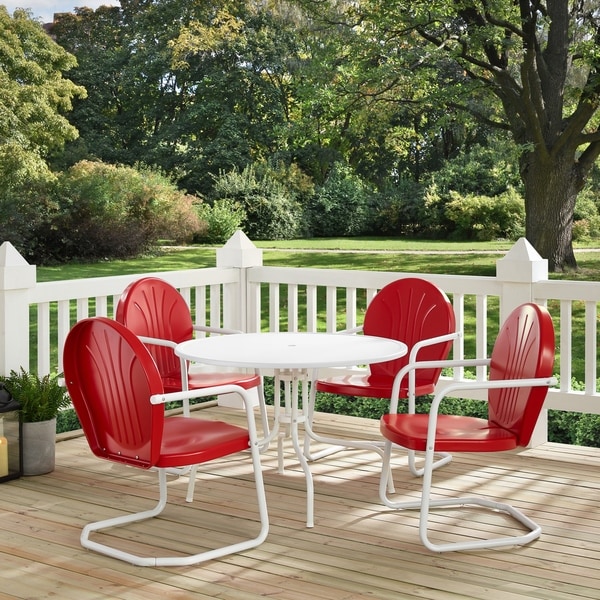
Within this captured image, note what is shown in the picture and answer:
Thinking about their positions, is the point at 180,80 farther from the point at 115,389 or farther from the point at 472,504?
the point at 115,389

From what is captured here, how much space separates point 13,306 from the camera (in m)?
4.59

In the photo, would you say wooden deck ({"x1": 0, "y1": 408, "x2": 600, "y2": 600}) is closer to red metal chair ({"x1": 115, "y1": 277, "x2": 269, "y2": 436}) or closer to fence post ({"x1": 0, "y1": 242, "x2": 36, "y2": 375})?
red metal chair ({"x1": 115, "y1": 277, "x2": 269, "y2": 436})

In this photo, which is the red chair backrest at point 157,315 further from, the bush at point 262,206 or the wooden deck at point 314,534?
the bush at point 262,206

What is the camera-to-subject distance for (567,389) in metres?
4.83

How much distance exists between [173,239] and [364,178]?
6.80 m

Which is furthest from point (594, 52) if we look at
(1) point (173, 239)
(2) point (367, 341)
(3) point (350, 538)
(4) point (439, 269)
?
(3) point (350, 538)

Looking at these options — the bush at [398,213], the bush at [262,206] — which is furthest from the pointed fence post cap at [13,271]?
the bush at [398,213]

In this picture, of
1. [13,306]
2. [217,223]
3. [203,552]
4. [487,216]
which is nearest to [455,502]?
[203,552]

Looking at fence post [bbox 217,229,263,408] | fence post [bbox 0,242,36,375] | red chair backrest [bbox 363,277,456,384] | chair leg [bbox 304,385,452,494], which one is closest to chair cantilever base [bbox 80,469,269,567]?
chair leg [bbox 304,385,452,494]

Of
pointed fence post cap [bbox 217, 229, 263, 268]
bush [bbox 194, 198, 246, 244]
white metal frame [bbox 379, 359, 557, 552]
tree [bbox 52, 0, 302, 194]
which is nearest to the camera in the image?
white metal frame [bbox 379, 359, 557, 552]

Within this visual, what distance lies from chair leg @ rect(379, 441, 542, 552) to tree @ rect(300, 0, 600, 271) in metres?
9.00

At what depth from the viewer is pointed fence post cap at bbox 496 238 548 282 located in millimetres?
4812

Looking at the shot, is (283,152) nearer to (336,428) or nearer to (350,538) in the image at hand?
(336,428)

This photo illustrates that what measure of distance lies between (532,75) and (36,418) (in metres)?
9.92
